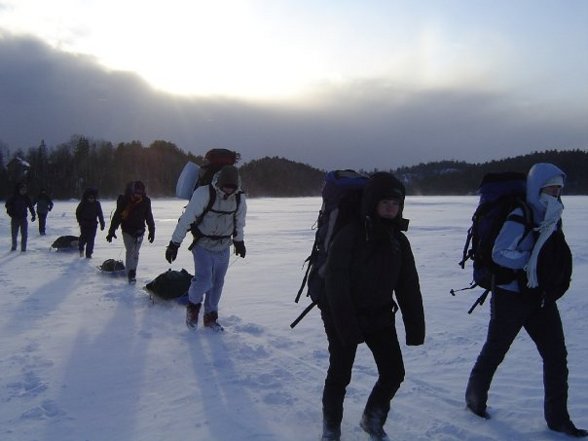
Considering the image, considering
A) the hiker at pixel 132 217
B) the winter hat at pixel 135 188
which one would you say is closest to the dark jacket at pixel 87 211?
the hiker at pixel 132 217

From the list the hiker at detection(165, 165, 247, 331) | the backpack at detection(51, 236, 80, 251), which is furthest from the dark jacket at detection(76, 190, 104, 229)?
the hiker at detection(165, 165, 247, 331)

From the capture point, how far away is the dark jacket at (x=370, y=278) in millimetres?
2707

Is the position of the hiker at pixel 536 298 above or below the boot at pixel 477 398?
above

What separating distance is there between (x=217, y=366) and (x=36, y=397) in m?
1.49

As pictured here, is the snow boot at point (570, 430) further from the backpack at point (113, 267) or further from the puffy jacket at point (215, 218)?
the backpack at point (113, 267)

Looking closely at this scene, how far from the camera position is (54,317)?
6.11 metres

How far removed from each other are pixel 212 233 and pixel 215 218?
17 cm

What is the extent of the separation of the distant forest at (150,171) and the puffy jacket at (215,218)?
209ft

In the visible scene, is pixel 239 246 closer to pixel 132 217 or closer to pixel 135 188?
pixel 132 217

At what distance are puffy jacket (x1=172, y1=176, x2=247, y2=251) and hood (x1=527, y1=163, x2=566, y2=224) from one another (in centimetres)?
307

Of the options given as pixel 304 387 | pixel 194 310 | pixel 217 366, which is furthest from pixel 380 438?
pixel 194 310

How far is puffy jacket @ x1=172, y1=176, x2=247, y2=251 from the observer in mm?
5188

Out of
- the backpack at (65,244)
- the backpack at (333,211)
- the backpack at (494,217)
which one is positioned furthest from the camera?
the backpack at (65,244)

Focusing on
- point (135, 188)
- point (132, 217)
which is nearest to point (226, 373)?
point (132, 217)
